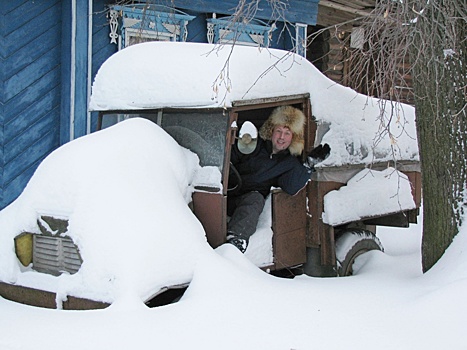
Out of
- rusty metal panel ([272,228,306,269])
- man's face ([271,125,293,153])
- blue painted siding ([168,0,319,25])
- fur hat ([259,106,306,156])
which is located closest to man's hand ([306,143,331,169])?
fur hat ([259,106,306,156])

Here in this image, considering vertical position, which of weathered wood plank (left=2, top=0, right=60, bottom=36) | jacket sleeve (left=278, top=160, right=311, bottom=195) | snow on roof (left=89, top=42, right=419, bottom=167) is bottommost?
jacket sleeve (left=278, top=160, right=311, bottom=195)

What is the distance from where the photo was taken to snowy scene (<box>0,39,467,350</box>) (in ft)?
10.8

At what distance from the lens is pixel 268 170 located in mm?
5176

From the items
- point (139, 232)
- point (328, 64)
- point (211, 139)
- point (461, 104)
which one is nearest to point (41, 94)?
point (211, 139)

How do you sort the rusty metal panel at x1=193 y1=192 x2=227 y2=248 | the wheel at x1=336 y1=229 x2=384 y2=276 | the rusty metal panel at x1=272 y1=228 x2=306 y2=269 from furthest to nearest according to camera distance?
1. the wheel at x1=336 y1=229 x2=384 y2=276
2. the rusty metal panel at x1=272 y1=228 x2=306 y2=269
3. the rusty metal panel at x1=193 y1=192 x2=227 y2=248

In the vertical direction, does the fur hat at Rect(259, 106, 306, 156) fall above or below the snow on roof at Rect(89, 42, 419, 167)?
below

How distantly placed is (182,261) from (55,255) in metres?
0.82

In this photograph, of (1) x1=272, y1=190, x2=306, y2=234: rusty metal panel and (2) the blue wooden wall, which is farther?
(2) the blue wooden wall

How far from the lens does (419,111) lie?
4703 millimetres

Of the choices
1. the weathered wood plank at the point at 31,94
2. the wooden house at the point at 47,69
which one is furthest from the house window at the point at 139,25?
the weathered wood plank at the point at 31,94

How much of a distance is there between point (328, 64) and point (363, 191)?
7.98m

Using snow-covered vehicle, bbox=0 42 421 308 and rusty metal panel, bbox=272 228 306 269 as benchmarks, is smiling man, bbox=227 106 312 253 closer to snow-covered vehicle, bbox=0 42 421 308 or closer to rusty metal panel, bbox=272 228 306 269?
snow-covered vehicle, bbox=0 42 421 308

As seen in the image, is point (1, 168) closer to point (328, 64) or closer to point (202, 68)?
point (202, 68)

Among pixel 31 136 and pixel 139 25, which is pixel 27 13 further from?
pixel 139 25
